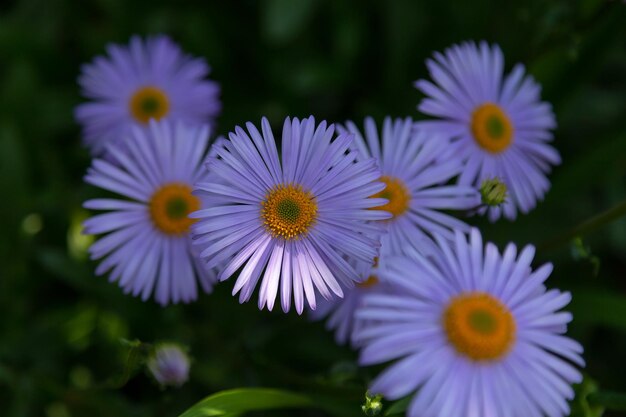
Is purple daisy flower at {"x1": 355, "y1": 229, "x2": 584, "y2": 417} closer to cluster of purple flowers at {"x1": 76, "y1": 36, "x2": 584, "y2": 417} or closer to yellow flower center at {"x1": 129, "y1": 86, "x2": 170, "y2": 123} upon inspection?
cluster of purple flowers at {"x1": 76, "y1": 36, "x2": 584, "y2": 417}

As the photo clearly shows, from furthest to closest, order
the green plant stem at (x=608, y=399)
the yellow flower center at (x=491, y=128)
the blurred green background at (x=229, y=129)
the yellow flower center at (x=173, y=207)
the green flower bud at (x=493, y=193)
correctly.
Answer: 1. the blurred green background at (x=229, y=129)
2. the yellow flower center at (x=491, y=128)
3. the yellow flower center at (x=173, y=207)
4. the green flower bud at (x=493, y=193)
5. the green plant stem at (x=608, y=399)

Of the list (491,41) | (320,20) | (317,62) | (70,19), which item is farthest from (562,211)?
(70,19)

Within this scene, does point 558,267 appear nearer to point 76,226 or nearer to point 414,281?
point 414,281

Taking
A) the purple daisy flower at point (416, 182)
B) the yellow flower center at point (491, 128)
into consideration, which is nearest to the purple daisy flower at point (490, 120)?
the yellow flower center at point (491, 128)

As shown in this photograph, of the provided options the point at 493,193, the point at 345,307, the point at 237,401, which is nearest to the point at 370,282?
the point at 345,307

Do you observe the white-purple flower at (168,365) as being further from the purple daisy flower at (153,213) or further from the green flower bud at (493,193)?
the green flower bud at (493,193)
